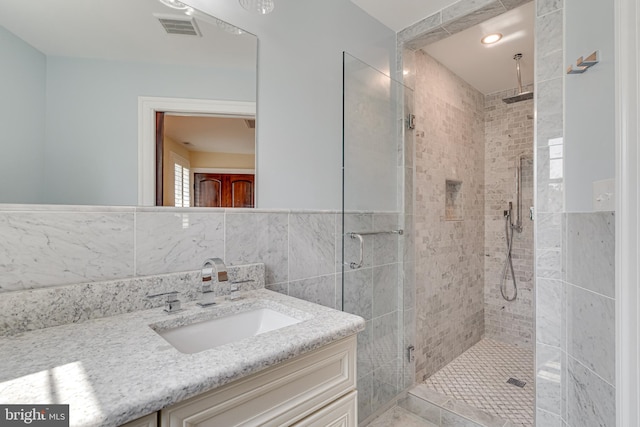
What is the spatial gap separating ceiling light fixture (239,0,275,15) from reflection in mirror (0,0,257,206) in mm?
251

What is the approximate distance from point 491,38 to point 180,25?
226cm

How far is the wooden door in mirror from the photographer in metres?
1.35

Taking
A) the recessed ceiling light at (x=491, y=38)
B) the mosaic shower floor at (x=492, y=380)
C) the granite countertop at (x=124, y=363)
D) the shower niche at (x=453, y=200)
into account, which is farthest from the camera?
the shower niche at (x=453, y=200)

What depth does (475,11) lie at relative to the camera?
1880 mm

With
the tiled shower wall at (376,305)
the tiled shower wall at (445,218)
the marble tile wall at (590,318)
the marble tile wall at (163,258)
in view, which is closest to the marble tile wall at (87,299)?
the marble tile wall at (163,258)

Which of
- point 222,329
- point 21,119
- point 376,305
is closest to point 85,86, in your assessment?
point 21,119

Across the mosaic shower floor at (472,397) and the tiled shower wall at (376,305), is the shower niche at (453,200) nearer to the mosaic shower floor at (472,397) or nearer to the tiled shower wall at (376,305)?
the tiled shower wall at (376,305)

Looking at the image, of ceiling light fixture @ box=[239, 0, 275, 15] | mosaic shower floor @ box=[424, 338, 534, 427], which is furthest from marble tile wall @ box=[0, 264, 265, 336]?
mosaic shower floor @ box=[424, 338, 534, 427]

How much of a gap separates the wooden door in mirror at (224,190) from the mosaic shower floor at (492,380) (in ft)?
6.87

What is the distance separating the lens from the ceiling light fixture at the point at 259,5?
1.49 meters

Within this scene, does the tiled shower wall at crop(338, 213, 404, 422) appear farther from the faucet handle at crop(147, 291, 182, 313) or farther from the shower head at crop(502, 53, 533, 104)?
the shower head at crop(502, 53, 533, 104)

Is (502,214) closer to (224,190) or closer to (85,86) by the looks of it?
(224,190)

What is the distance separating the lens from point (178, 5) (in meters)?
1.29

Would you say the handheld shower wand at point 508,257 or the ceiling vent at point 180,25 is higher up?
the ceiling vent at point 180,25
